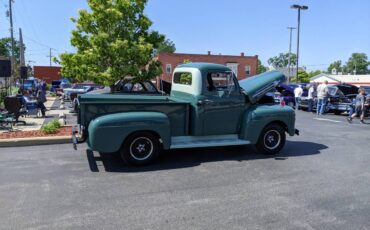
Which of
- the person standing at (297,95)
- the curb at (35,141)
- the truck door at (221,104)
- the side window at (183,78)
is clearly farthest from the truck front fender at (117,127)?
the person standing at (297,95)

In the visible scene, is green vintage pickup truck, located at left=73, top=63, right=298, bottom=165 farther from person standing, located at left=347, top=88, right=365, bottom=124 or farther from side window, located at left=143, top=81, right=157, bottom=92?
person standing, located at left=347, top=88, right=365, bottom=124

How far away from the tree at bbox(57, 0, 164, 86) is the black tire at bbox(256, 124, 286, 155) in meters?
5.31

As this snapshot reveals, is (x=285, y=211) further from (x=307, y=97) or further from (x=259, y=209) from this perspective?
(x=307, y=97)

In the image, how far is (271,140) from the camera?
7.95 m

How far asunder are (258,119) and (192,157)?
166 centimetres

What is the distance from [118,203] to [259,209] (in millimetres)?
1954

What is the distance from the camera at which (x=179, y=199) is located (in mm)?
5098

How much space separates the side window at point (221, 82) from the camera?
7.52 m

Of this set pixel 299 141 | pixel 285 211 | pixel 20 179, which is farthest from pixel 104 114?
pixel 299 141

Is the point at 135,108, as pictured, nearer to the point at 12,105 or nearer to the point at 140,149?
the point at 140,149

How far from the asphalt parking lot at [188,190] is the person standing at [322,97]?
10.4 metres

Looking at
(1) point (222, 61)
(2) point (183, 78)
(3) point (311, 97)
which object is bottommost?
(3) point (311, 97)

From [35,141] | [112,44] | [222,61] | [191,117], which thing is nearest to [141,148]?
[191,117]

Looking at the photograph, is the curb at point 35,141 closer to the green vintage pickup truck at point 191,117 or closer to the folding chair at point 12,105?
the green vintage pickup truck at point 191,117
